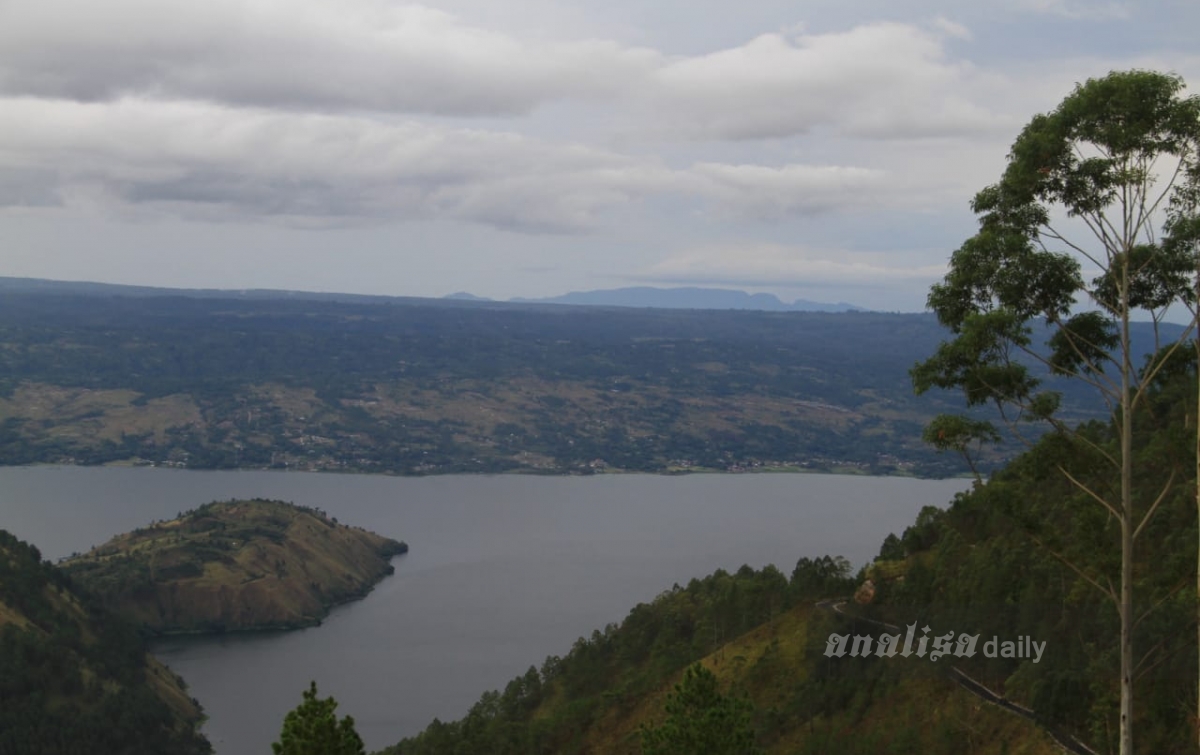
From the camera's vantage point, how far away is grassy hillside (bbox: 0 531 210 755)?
69.5 metres

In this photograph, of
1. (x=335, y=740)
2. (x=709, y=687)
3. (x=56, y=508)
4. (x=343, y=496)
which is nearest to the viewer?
(x=335, y=740)

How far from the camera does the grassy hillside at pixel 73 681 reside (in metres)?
69.5

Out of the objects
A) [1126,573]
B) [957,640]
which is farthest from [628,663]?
[1126,573]

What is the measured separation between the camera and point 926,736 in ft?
99.6

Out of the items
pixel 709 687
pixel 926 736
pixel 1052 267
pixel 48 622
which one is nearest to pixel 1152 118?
pixel 1052 267

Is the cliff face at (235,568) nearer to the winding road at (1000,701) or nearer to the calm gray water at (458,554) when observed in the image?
the calm gray water at (458,554)

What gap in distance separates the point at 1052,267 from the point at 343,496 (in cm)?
17114

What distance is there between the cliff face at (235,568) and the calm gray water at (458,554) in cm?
358

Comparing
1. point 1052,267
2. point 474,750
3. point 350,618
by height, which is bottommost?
point 350,618

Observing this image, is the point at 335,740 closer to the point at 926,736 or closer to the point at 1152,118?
the point at 1152,118

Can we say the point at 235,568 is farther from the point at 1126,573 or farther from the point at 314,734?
the point at 1126,573

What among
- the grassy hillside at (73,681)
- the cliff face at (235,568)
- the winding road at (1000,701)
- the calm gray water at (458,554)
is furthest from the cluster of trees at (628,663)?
the cliff face at (235,568)

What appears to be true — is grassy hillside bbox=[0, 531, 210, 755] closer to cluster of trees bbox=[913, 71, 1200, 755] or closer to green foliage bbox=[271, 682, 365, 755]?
green foliage bbox=[271, 682, 365, 755]

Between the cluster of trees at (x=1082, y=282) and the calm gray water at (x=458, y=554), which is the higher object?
the cluster of trees at (x=1082, y=282)
